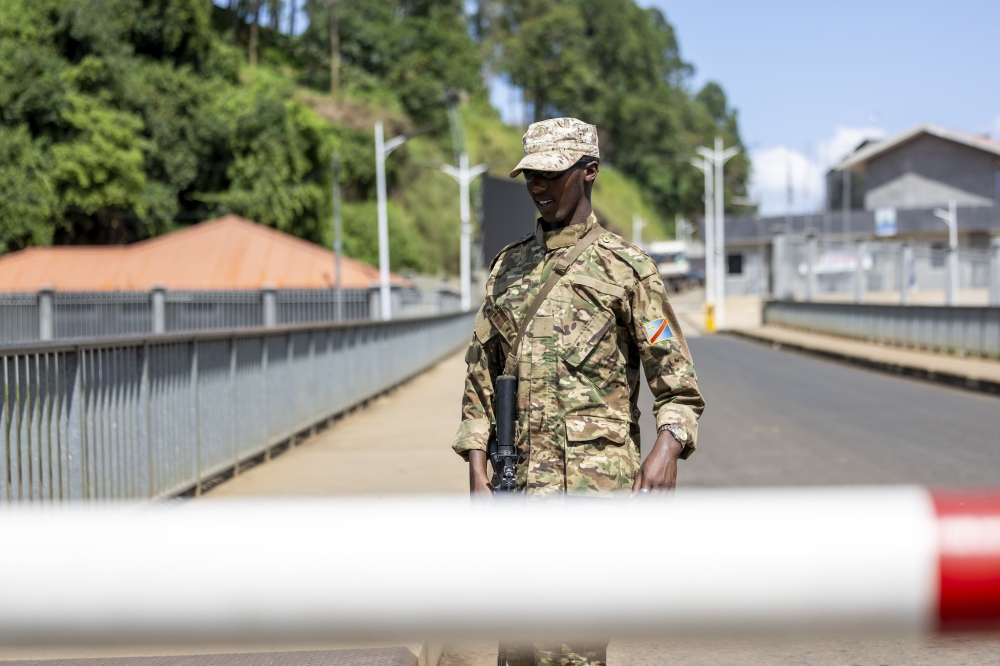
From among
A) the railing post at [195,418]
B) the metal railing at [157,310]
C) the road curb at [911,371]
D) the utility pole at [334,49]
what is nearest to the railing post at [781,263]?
the road curb at [911,371]

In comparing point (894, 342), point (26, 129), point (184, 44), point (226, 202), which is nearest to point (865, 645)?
point (894, 342)

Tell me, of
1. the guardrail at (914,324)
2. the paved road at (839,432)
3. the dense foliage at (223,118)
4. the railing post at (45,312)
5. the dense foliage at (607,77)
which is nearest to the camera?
the paved road at (839,432)

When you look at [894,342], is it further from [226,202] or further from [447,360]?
[226,202]

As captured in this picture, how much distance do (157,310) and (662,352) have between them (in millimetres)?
25053

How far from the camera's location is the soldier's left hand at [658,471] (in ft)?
9.99

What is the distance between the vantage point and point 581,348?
3174 millimetres

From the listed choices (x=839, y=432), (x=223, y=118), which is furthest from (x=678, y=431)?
(x=223, y=118)

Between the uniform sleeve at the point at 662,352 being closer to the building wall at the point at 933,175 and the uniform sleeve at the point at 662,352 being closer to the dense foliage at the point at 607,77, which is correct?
the building wall at the point at 933,175

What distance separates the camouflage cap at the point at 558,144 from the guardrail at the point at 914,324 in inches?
758

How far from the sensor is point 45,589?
103cm

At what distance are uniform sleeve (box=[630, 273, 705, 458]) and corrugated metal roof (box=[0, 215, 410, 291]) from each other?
37.9m

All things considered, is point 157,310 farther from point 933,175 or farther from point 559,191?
point 933,175

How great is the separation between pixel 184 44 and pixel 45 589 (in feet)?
199

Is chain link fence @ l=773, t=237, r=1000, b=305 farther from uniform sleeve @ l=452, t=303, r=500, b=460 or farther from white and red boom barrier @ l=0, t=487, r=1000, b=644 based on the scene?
white and red boom barrier @ l=0, t=487, r=1000, b=644
